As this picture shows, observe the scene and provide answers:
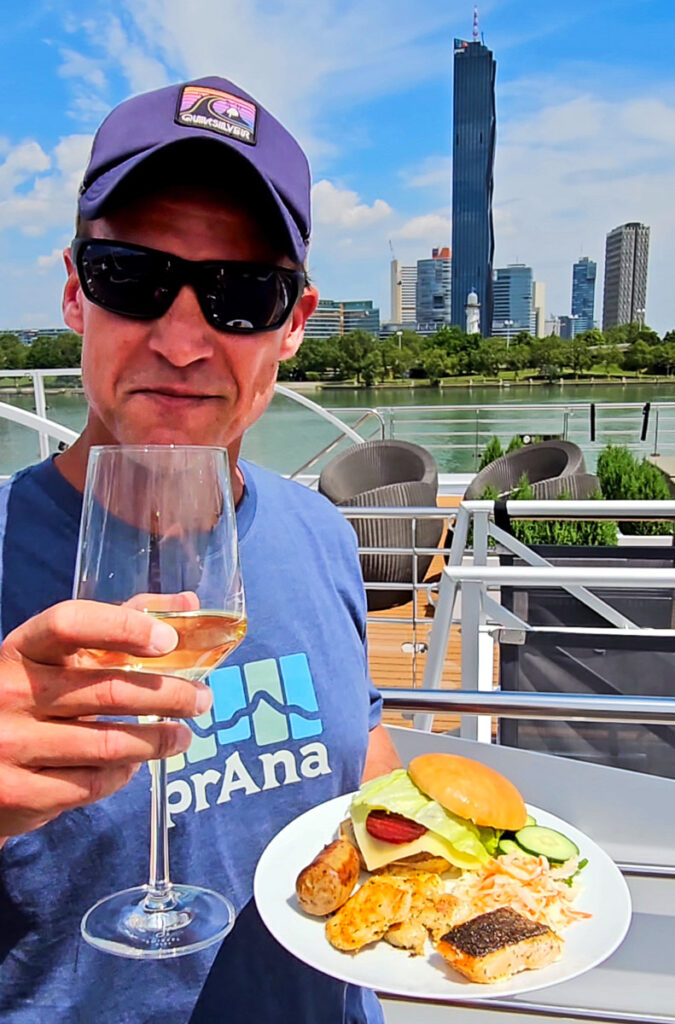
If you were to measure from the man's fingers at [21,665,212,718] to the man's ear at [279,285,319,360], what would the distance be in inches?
30.2

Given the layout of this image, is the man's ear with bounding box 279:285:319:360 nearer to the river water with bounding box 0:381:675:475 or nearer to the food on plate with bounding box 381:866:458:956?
the food on plate with bounding box 381:866:458:956

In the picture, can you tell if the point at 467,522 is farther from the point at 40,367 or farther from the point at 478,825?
the point at 40,367

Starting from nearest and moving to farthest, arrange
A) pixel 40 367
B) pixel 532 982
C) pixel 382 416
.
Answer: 1. pixel 532 982
2. pixel 40 367
3. pixel 382 416

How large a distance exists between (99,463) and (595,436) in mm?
9568

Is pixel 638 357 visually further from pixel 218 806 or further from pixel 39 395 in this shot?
pixel 218 806

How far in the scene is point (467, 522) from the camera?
3719mm

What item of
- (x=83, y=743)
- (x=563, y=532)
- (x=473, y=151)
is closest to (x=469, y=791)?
(x=83, y=743)

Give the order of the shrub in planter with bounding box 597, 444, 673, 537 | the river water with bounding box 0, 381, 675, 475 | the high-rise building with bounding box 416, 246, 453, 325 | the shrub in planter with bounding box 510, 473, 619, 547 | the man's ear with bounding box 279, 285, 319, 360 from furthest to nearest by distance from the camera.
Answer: the high-rise building with bounding box 416, 246, 453, 325, the river water with bounding box 0, 381, 675, 475, the shrub in planter with bounding box 597, 444, 673, 537, the shrub in planter with bounding box 510, 473, 619, 547, the man's ear with bounding box 279, 285, 319, 360

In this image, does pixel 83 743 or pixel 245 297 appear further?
pixel 245 297

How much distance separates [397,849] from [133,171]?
1.02m

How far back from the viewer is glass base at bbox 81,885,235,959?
76 cm

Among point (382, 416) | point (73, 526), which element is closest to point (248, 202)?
point (73, 526)

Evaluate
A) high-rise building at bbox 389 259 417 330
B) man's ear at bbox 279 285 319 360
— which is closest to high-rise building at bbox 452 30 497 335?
high-rise building at bbox 389 259 417 330

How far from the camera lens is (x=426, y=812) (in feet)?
3.72
